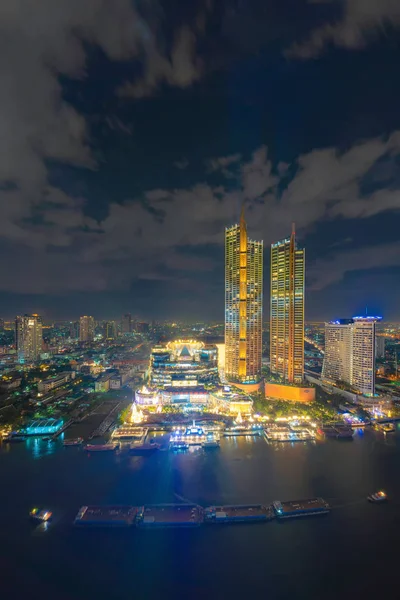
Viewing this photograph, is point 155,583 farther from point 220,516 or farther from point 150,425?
point 150,425

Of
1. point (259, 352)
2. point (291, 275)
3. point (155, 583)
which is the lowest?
point (155, 583)

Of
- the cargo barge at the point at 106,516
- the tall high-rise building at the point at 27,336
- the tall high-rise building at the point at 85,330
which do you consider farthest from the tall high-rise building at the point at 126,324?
the cargo barge at the point at 106,516

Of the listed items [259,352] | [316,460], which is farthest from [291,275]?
[316,460]

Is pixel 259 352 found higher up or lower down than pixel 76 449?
higher up

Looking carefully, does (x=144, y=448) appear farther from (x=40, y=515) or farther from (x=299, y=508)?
(x=299, y=508)

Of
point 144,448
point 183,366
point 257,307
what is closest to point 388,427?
point 257,307

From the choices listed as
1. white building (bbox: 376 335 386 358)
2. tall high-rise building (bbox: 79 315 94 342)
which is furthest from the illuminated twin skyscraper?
tall high-rise building (bbox: 79 315 94 342)
